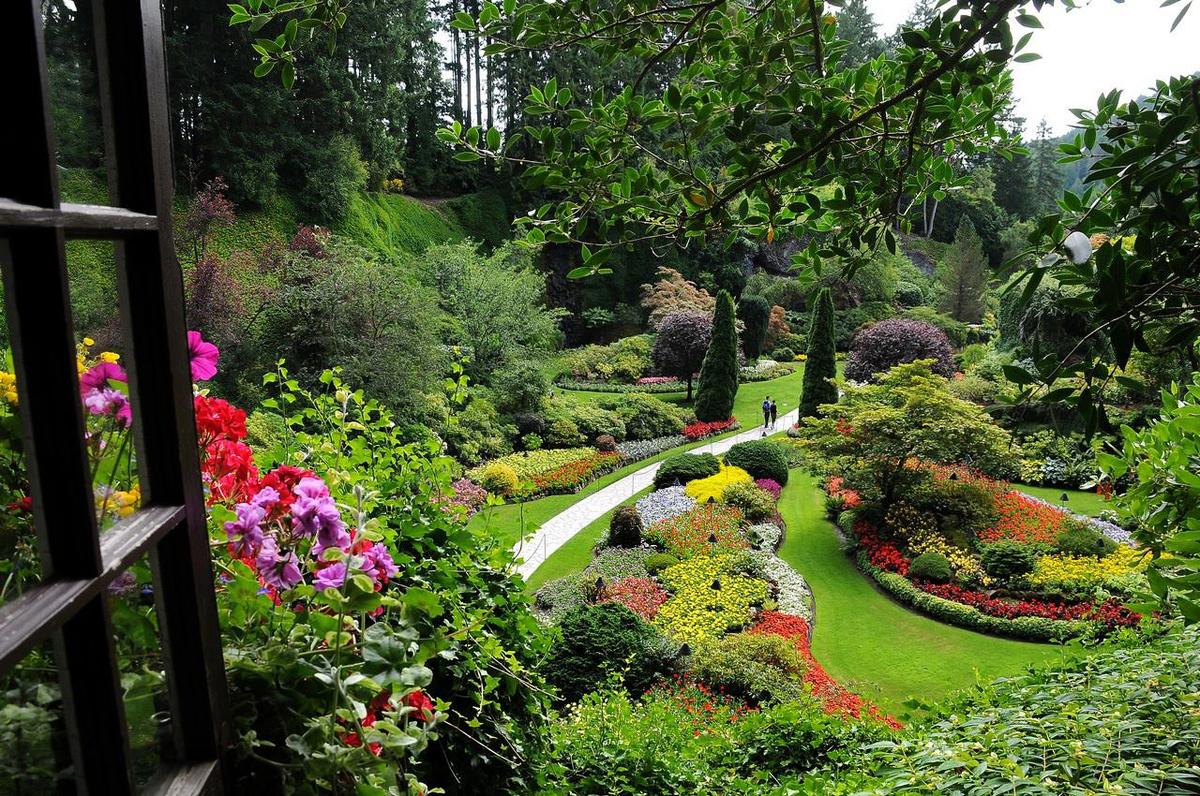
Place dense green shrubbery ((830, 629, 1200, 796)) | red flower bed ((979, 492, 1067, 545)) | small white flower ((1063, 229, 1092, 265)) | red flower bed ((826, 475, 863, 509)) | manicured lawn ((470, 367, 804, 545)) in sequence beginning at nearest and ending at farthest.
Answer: small white flower ((1063, 229, 1092, 265)), dense green shrubbery ((830, 629, 1200, 796)), red flower bed ((979, 492, 1067, 545)), manicured lawn ((470, 367, 804, 545)), red flower bed ((826, 475, 863, 509))

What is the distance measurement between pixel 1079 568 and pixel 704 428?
9865 millimetres

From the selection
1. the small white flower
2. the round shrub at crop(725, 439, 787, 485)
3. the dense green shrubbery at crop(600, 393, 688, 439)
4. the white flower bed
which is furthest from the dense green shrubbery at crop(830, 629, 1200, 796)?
the dense green shrubbery at crop(600, 393, 688, 439)

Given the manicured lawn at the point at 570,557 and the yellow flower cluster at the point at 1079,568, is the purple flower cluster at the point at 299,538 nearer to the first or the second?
the manicured lawn at the point at 570,557

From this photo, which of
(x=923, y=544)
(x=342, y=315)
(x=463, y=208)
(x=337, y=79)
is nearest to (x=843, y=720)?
(x=923, y=544)

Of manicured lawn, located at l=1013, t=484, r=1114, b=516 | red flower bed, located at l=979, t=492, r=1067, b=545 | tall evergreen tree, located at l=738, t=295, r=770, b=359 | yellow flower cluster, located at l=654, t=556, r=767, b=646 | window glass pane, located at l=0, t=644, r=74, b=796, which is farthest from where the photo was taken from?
tall evergreen tree, located at l=738, t=295, r=770, b=359

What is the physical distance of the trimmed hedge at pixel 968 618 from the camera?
8469 millimetres

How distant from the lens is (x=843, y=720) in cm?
479

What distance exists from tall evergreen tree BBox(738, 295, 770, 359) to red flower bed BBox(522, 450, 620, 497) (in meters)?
11.2

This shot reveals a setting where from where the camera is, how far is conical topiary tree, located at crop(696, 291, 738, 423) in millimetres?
19234

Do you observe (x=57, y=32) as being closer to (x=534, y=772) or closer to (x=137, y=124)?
(x=137, y=124)

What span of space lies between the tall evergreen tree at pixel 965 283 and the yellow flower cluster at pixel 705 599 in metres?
21.0

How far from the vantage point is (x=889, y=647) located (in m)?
8.38

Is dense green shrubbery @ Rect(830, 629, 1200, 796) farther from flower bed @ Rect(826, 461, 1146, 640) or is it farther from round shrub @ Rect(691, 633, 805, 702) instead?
flower bed @ Rect(826, 461, 1146, 640)

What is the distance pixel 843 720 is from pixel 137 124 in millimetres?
5077
